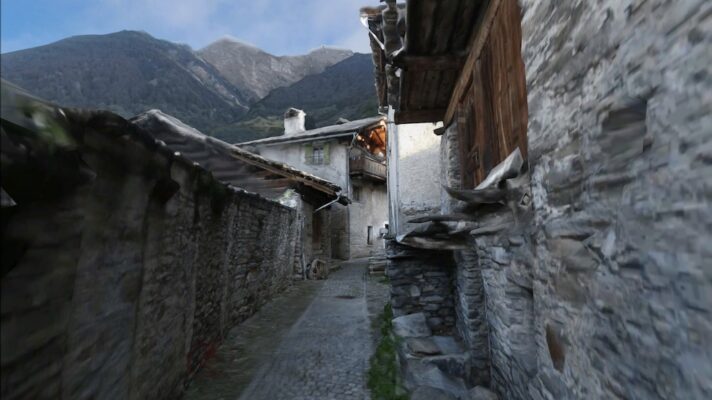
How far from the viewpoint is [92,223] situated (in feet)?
7.42

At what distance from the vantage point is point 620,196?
143 centimetres

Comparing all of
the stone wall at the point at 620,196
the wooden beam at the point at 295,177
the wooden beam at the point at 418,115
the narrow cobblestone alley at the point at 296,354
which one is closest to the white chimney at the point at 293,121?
the wooden beam at the point at 295,177

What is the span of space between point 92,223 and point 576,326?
2.92 m

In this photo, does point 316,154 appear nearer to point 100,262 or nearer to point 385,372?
point 385,372

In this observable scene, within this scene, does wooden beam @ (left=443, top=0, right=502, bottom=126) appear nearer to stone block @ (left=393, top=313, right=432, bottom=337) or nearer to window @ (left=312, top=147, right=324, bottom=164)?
stone block @ (left=393, top=313, right=432, bottom=337)

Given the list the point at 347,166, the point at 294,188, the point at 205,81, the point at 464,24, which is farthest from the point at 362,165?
the point at 205,81

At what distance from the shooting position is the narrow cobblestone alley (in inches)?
166

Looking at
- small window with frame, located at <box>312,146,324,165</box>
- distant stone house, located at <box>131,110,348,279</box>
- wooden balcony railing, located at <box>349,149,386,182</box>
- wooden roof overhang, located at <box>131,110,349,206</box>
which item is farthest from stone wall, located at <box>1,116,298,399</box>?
small window with frame, located at <box>312,146,324,165</box>

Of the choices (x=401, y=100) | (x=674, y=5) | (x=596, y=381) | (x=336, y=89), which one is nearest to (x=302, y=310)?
(x=401, y=100)

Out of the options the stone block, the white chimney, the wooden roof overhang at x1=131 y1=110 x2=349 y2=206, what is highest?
the white chimney

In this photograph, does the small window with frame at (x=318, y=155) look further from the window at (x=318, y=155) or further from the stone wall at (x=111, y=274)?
the stone wall at (x=111, y=274)

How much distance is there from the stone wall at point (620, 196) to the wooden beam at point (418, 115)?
10.5 feet

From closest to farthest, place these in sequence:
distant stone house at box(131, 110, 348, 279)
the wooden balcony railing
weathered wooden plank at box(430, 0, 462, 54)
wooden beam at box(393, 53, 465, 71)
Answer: weathered wooden plank at box(430, 0, 462, 54) → wooden beam at box(393, 53, 465, 71) → distant stone house at box(131, 110, 348, 279) → the wooden balcony railing

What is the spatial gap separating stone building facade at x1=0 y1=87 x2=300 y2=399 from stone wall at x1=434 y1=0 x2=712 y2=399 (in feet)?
7.79
